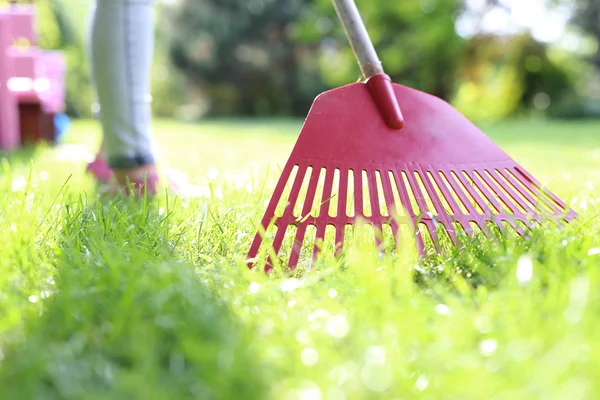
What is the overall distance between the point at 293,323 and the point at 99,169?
1616 millimetres

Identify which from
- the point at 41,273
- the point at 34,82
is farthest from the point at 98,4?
the point at 34,82

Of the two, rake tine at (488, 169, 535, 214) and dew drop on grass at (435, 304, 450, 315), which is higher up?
rake tine at (488, 169, 535, 214)

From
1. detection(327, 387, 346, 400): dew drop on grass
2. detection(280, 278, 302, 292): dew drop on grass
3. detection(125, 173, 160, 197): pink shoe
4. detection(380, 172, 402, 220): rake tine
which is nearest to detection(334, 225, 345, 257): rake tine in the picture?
detection(380, 172, 402, 220): rake tine

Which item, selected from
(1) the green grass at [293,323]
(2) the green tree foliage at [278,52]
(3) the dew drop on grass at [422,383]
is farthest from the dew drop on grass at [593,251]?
(2) the green tree foliage at [278,52]

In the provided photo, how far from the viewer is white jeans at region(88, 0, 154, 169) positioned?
1.84 meters

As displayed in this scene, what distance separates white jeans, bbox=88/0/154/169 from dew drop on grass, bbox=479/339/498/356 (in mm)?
1321

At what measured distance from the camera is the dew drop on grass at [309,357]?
760mm

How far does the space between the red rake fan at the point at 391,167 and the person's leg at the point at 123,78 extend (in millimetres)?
646

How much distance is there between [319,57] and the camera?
54.7ft

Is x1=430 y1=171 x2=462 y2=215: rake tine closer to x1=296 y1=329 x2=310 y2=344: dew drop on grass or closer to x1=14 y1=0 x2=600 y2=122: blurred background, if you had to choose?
x1=296 y1=329 x2=310 y2=344: dew drop on grass

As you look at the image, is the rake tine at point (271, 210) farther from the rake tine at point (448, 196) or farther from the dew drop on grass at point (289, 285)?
the rake tine at point (448, 196)

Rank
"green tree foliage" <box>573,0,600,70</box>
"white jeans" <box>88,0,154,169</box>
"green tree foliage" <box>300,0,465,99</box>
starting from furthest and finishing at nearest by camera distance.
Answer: "green tree foliage" <box>573,0,600,70</box> → "green tree foliage" <box>300,0,465,99</box> → "white jeans" <box>88,0,154,169</box>

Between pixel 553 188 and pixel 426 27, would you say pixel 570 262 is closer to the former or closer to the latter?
pixel 553 188

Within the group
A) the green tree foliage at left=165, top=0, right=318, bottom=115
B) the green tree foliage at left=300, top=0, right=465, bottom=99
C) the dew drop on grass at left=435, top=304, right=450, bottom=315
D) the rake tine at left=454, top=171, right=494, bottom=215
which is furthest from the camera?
→ the green tree foliage at left=165, top=0, right=318, bottom=115
